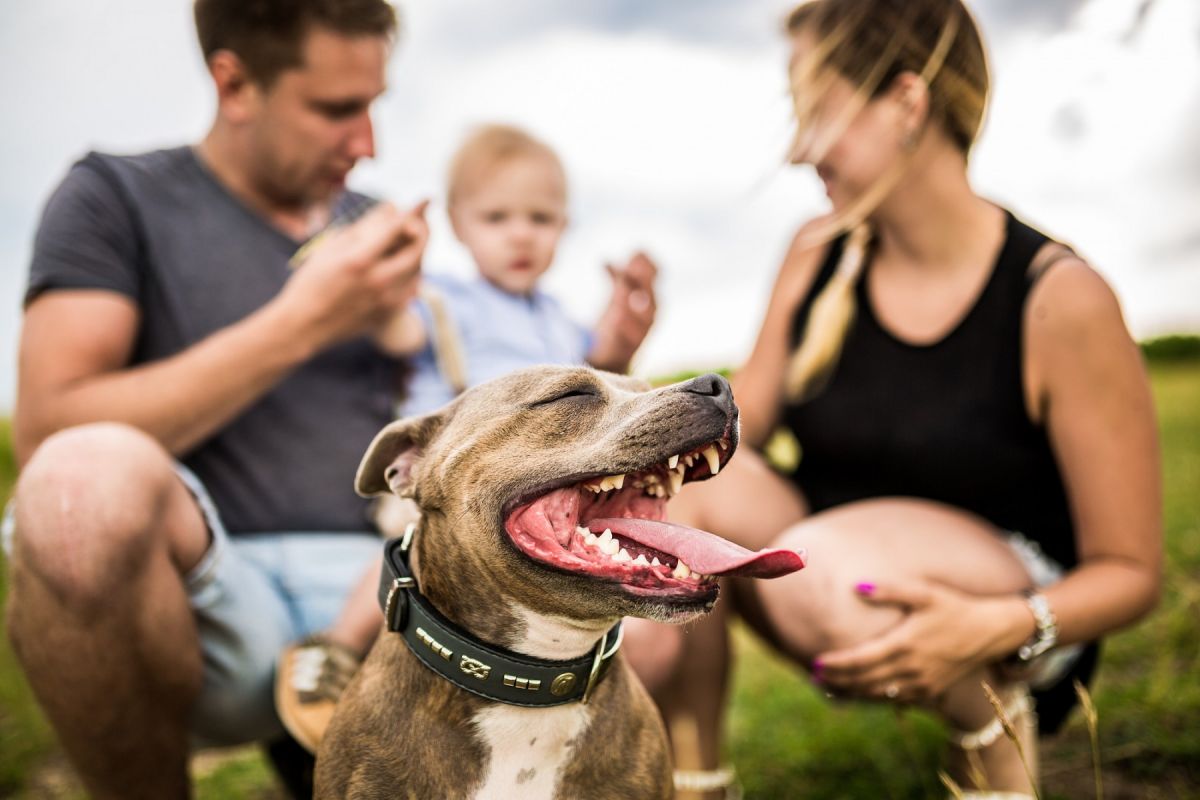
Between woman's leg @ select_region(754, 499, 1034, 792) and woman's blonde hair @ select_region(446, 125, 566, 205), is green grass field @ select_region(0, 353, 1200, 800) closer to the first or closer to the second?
woman's leg @ select_region(754, 499, 1034, 792)

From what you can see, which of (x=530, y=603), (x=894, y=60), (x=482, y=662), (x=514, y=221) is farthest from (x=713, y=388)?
(x=514, y=221)

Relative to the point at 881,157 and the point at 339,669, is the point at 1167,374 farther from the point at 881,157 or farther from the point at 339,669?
the point at 339,669

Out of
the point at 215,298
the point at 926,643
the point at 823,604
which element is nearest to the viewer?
the point at 926,643

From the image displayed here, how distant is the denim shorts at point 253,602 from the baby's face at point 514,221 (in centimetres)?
144

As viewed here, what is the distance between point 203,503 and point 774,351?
2154mm

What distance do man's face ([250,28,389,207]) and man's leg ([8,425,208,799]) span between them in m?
1.39

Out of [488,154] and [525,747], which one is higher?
[488,154]

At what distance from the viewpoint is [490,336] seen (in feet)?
13.0

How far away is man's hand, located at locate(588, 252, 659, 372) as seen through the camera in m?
3.67

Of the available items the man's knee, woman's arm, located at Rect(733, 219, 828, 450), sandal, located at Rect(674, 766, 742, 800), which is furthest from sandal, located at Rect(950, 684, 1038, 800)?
the man's knee

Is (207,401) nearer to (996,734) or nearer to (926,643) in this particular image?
(926,643)

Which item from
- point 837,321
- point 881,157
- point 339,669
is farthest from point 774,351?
point 339,669

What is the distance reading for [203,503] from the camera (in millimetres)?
2777

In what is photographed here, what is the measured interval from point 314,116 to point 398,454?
1.76 m
